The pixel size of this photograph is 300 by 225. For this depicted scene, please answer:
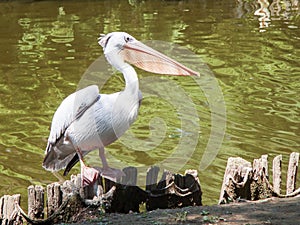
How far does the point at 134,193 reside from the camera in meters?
4.40

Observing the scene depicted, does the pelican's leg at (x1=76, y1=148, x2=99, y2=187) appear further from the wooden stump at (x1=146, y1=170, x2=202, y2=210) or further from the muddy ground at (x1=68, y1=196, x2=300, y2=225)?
the wooden stump at (x1=146, y1=170, x2=202, y2=210)

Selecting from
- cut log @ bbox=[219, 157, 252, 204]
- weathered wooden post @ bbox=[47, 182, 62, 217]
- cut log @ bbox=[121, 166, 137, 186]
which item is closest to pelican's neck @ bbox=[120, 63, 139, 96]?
cut log @ bbox=[121, 166, 137, 186]

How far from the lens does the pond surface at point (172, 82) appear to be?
6590 mm

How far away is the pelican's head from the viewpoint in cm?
446

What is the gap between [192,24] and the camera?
1322cm

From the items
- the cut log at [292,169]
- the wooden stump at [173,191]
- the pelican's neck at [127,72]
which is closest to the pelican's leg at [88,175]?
the wooden stump at [173,191]

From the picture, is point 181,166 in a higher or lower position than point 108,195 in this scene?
lower

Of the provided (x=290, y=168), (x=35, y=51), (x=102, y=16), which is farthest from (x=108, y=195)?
(x=102, y=16)

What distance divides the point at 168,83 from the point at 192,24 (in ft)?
14.7

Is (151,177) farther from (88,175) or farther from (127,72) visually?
(127,72)

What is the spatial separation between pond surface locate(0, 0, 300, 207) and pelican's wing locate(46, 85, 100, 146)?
71 cm

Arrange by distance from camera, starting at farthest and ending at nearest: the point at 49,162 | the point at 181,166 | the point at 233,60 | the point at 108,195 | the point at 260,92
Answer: the point at 233,60
the point at 260,92
the point at 181,166
the point at 49,162
the point at 108,195

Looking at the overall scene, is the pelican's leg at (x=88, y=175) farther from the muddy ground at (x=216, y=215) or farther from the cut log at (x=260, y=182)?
the cut log at (x=260, y=182)

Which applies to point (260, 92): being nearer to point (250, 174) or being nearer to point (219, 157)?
point (219, 157)
